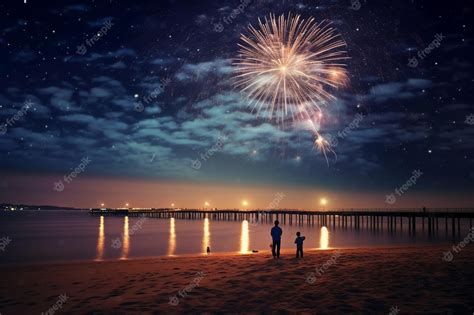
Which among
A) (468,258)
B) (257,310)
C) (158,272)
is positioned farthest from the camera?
(468,258)

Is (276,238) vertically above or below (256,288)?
above

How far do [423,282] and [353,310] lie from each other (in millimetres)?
4151

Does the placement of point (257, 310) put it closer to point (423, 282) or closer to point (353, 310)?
point (353, 310)

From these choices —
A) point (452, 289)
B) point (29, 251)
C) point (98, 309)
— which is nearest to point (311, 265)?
point (452, 289)

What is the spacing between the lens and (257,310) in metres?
9.72

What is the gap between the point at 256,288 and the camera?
12125 mm

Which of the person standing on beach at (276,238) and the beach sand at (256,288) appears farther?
the person standing on beach at (276,238)

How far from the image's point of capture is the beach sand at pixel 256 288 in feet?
32.8

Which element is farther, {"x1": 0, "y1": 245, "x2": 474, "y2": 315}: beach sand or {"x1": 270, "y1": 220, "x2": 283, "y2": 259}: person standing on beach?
{"x1": 270, "y1": 220, "x2": 283, "y2": 259}: person standing on beach

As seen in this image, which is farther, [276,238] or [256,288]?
[276,238]

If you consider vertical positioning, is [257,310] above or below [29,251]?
above

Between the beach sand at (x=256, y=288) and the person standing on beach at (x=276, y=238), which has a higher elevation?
the person standing on beach at (x=276, y=238)

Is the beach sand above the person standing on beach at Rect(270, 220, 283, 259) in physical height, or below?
below

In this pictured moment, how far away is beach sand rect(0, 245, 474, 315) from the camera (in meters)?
9.98
